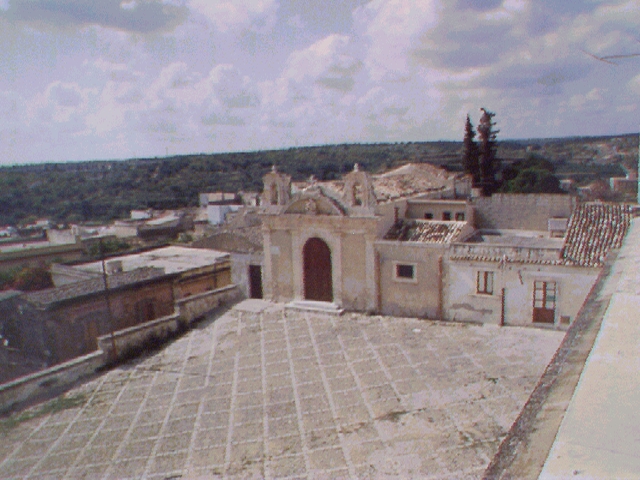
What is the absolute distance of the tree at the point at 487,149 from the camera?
4059 centimetres

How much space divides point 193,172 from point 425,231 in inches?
3367

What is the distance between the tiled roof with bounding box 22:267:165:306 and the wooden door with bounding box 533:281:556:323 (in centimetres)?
1477

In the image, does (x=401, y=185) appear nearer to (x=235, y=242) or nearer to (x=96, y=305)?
(x=235, y=242)

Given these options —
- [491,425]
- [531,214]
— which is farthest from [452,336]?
[531,214]

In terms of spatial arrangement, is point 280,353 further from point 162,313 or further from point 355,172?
point 162,313

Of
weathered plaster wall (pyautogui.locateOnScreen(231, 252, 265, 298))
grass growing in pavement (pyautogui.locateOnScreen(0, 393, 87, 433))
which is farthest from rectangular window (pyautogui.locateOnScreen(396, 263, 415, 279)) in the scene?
grass growing in pavement (pyautogui.locateOnScreen(0, 393, 87, 433))

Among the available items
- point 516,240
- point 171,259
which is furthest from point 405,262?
point 171,259

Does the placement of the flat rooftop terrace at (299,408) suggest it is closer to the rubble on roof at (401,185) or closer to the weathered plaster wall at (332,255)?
the weathered plaster wall at (332,255)

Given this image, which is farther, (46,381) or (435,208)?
(435,208)

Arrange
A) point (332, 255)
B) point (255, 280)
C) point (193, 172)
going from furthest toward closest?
point (193, 172) < point (255, 280) < point (332, 255)

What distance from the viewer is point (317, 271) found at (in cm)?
1947

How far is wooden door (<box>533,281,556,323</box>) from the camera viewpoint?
15570mm

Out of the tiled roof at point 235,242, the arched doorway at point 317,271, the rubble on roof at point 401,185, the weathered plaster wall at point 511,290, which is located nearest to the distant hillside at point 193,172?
the rubble on roof at point 401,185

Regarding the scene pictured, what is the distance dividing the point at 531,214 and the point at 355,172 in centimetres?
1111
